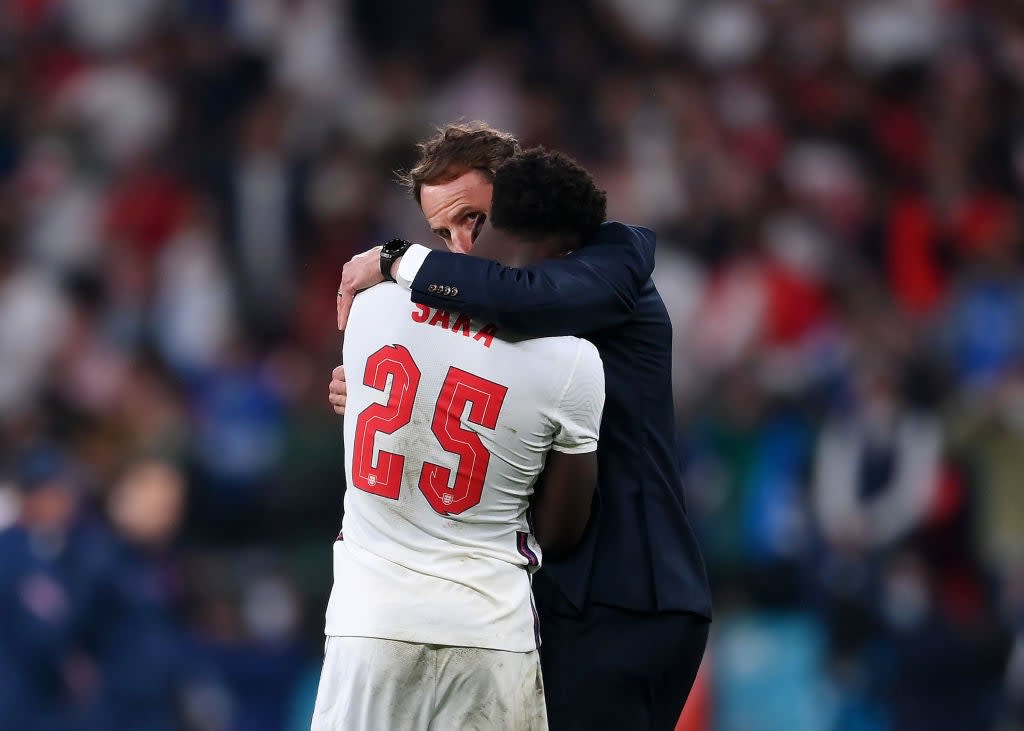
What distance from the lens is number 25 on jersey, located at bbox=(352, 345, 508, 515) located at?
2.54 metres

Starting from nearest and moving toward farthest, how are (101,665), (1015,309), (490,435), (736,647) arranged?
(490,435), (101,665), (736,647), (1015,309)

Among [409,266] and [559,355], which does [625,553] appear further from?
[409,266]

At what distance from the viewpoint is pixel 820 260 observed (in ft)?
25.4

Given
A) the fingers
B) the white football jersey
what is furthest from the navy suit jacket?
the fingers

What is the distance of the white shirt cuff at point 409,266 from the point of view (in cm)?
259

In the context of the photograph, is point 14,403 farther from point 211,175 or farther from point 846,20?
point 846,20

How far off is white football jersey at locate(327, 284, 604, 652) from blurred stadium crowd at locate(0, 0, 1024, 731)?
161 inches

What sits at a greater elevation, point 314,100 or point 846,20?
point 846,20

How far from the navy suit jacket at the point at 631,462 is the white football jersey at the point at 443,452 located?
0.14 meters

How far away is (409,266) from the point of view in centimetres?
261

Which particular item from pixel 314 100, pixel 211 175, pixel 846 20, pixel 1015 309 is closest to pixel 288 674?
pixel 211 175

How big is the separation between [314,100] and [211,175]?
0.78m

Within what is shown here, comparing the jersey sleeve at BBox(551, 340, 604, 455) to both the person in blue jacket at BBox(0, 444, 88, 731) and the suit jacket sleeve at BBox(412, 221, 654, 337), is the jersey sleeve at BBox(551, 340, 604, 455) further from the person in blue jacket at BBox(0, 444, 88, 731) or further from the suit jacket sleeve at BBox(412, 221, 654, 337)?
the person in blue jacket at BBox(0, 444, 88, 731)

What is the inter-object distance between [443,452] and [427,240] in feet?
16.2
